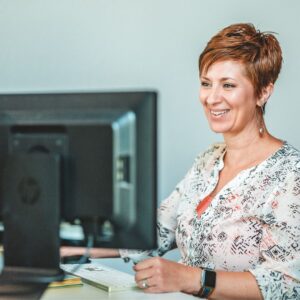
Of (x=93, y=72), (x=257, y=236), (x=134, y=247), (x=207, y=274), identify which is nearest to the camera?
(x=134, y=247)

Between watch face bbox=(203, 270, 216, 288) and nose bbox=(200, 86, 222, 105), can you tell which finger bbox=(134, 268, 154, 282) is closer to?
watch face bbox=(203, 270, 216, 288)

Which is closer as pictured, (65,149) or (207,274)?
(65,149)

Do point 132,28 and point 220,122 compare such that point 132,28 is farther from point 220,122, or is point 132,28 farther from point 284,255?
point 284,255

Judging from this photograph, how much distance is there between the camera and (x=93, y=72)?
11.0 feet

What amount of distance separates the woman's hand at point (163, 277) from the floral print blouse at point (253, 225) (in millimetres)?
207

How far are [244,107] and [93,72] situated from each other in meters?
1.31

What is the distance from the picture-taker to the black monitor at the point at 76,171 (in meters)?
1.46

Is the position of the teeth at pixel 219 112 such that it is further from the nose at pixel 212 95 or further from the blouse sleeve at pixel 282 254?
the blouse sleeve at pixel 282 254

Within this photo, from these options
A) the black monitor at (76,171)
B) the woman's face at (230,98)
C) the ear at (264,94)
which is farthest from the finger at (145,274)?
the ear at (264,94)

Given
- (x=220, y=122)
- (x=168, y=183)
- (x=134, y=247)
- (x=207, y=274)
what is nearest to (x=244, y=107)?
(x=220, y=122)

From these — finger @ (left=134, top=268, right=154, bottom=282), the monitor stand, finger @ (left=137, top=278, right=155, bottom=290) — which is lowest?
finger @ (left=137, top=278, right=155, bottom=290)

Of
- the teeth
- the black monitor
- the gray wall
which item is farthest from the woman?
the gray wall

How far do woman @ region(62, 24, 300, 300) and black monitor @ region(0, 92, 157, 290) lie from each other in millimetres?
327

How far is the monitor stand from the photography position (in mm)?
1536
